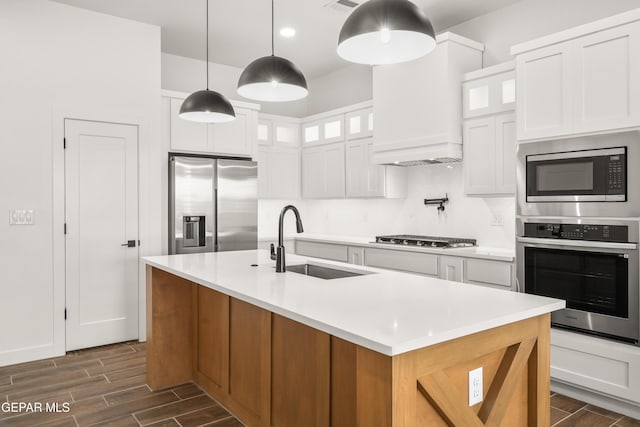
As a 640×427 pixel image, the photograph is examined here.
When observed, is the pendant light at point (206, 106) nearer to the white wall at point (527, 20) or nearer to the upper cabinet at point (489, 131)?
the upper cabinet at point (489, 131)

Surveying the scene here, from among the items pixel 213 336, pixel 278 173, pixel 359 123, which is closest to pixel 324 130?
pixel 359 123

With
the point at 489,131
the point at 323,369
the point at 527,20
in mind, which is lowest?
the point at 323,369

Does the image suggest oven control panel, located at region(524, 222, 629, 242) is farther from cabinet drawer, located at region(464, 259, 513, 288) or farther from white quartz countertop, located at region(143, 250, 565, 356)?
white quartz countertop, located at region(143, 250, 565, 356)

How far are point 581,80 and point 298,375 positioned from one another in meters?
2.55

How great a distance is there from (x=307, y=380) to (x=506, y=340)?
0.89 meters

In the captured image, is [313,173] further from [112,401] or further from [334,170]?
[112,401]

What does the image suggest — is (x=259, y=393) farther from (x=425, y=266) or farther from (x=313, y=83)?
(x=313, y=83)

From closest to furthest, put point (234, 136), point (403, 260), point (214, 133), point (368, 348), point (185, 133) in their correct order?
point (368, 348), point (403, 260), point (185, 133), point (214, 133), point (234, 136)

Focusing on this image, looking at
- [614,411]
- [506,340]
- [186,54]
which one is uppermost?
[186,54]

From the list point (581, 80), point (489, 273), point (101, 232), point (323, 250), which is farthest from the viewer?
point (323, 250)

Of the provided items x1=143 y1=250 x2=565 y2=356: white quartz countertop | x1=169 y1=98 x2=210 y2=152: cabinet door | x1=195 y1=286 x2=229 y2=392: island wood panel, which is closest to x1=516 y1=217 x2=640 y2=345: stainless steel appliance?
x1=143 y1=250 x2=565 y2=356: white quartz countertop

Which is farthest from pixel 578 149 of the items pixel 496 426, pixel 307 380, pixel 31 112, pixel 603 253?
pixel 31 112

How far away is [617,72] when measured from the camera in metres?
2.79

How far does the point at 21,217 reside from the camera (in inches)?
148
